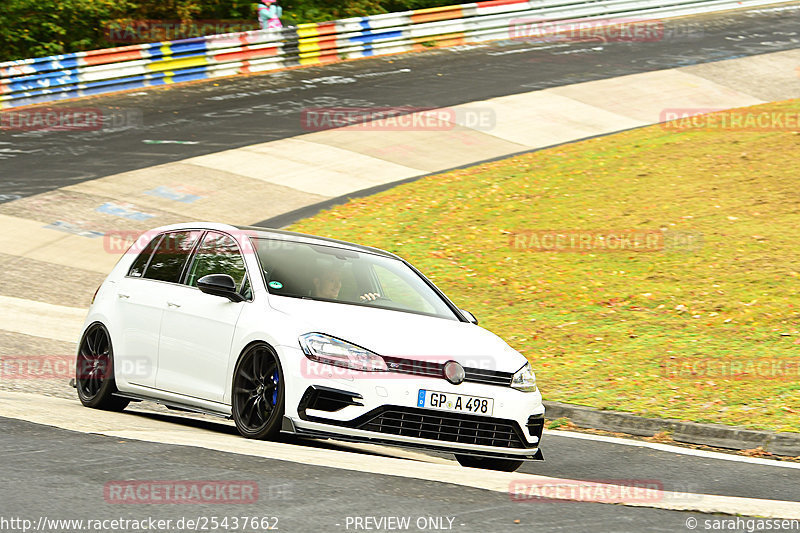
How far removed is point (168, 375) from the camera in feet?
27.2

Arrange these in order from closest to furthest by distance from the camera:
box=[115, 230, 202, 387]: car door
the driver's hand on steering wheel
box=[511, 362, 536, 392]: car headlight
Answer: box=[511, 362, 536, 392]: car headlight, the driver's hand on steering wheel, box=[115, 230, 202, 387]: car door

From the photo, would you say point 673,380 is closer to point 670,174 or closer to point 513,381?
point 513,381

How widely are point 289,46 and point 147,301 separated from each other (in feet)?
75.0

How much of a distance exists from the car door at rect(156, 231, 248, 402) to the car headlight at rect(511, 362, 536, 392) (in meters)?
1.97

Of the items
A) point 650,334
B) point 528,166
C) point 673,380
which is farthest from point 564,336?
point 528,166

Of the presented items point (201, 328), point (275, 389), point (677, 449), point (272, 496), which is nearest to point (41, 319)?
point (201, 328)

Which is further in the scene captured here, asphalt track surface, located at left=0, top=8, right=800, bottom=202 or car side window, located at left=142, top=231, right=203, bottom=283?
asphalt track surface, located at left=0, top=8, right=800, bottom=202

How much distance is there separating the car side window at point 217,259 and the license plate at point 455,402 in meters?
1.81

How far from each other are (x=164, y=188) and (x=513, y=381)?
1365 cm

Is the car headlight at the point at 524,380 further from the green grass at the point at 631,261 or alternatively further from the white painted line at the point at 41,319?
the white painted line at the point at 41,319

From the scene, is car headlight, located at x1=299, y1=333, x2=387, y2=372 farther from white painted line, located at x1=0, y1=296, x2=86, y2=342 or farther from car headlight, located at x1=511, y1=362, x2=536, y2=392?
white painted line, located at x1=0, y1=296, x2=86, y2=342

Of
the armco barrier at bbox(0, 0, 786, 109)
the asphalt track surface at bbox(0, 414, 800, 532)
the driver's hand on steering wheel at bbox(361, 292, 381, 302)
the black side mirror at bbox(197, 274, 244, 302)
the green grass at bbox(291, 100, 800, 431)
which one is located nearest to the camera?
the asphalt track surface at bbox(0, 414, 800, 532)

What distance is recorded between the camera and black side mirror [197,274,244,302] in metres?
7.72

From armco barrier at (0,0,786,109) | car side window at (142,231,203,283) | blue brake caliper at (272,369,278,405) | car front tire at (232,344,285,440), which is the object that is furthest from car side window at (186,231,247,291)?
armco barrier at (0,0,786,109)
